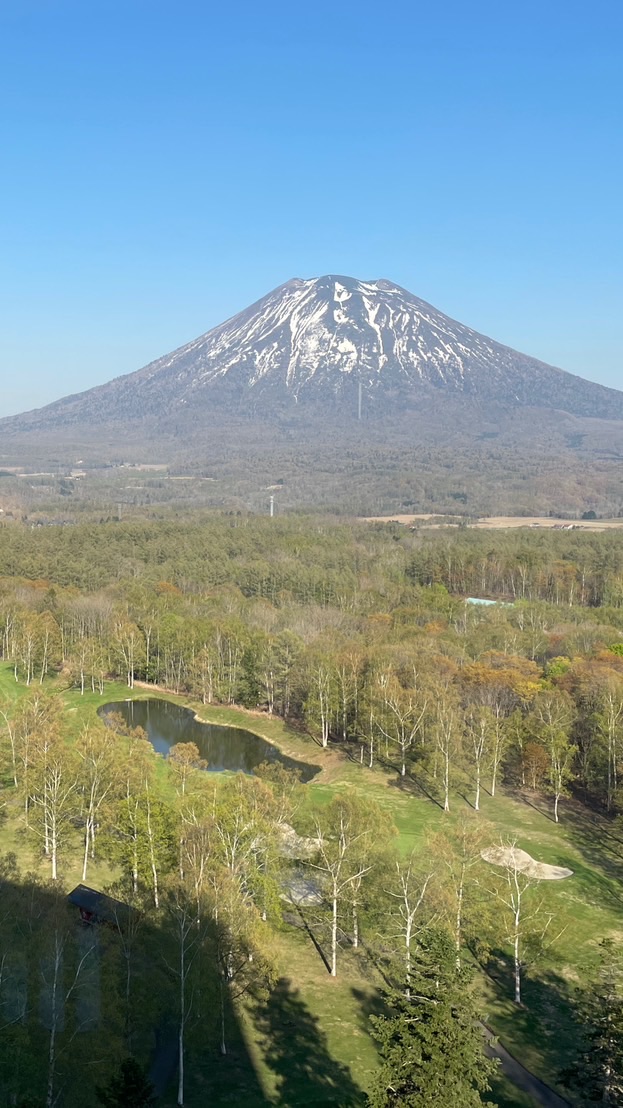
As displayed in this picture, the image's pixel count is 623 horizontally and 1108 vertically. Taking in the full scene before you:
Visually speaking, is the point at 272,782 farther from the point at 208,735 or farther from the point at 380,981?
the point at 208,735

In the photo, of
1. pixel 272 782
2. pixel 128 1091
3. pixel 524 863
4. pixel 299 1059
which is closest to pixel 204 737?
pixel 272 782

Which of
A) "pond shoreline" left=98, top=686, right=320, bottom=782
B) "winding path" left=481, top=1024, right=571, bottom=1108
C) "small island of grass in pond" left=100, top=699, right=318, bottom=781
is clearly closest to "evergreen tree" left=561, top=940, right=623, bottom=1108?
"winding path" left=481, top=1024, right=571, bottom=1108

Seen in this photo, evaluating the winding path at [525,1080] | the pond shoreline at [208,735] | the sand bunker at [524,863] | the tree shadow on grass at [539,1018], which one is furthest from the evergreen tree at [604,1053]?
the pond shoreline at [208,735]

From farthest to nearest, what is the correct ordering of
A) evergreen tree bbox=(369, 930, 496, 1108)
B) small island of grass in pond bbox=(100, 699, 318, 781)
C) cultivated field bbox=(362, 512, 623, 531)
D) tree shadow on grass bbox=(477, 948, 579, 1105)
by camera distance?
cultivated field bbox=(362, 512, 623, 531) → small island of grass in pond bbox=(100, 699, 318, 781) → tree shadow on grass bbox=(477, 948, 579, 1105) → evergreen tree bbox=(369, 930, 496, 1108)

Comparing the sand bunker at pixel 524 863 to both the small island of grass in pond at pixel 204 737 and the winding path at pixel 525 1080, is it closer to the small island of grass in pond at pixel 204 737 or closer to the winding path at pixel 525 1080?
the winding path at pixel 525 1080

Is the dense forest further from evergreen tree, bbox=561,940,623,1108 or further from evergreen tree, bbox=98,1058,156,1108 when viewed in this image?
evergreen tree, bbox=561,940,623,1108

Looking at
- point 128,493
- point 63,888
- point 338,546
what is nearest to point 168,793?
point 63,888
